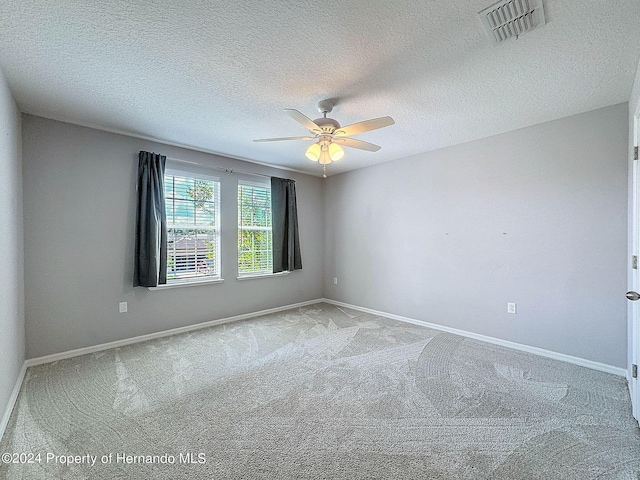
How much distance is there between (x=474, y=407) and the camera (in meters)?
2.12

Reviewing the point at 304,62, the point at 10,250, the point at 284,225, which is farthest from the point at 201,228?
the point at 304,62

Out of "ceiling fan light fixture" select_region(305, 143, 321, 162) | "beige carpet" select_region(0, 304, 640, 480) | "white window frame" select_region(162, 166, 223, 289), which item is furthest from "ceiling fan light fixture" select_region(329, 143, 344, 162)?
"white window frame" select_region(162, 166, 223, 289)

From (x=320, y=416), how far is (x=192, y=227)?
2.95 meters

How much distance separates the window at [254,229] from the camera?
14.7 feet

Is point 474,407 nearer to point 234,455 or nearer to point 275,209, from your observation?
point 234,455

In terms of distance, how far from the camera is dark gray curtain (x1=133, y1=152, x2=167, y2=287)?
3.39 m

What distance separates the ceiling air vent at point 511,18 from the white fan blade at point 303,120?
1.21 metres

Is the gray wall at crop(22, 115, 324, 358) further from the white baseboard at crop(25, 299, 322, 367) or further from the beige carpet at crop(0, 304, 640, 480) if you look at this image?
the beige carpet at crop(0, 304, 640, 480)

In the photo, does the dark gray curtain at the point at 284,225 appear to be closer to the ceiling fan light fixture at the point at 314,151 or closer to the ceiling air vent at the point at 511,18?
the ceiling fan light fixture at the point at 314,151

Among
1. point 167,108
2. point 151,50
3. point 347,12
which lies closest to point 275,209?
point 167,108

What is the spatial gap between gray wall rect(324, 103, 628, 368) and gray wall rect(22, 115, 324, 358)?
290 centimetres

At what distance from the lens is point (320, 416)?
201 cm

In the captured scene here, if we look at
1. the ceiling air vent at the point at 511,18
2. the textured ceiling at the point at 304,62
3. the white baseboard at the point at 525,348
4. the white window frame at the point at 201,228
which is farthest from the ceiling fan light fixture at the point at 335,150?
the white baseboard at the point at 525,348

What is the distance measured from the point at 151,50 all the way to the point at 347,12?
4.23 ft
